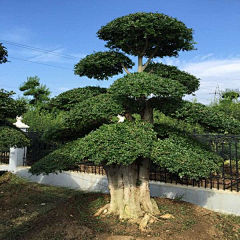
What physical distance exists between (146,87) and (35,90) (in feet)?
75.2

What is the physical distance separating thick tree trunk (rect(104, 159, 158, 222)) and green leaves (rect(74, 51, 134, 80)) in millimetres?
1900

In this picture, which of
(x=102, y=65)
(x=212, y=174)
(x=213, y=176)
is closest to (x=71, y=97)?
(x=102, y=65)

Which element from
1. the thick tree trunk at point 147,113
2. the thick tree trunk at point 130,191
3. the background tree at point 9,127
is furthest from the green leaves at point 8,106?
the thick tree trunk at point 147,113

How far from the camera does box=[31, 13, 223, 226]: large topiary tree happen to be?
3.41 meters

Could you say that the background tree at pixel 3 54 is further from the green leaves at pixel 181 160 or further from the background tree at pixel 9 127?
the green leaves at pixel 181 160

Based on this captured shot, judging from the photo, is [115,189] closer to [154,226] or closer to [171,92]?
[154,226]

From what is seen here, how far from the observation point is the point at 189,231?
389cm

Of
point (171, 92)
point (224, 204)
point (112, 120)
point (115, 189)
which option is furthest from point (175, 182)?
point (171, 92)

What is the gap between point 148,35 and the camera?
13.5ft

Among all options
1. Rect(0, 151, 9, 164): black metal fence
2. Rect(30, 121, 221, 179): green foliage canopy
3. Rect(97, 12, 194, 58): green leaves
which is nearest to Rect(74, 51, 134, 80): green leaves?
Rect(97, 12, 194, 58): green leaves

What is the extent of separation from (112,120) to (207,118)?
160 centimetres

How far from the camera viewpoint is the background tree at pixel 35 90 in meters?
24.2

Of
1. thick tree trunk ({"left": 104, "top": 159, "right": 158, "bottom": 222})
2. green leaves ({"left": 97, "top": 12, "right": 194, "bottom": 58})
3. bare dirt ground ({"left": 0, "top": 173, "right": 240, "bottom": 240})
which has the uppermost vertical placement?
green leaves ({"left": 97, "top": 12, "right": 194, "bottom": 58})

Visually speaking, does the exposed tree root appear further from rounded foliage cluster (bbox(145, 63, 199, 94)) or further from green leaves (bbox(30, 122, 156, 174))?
rounded foliage cluster (bbox(145, 63, 199, 94))
